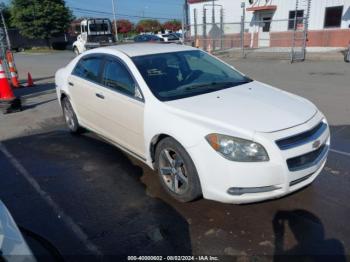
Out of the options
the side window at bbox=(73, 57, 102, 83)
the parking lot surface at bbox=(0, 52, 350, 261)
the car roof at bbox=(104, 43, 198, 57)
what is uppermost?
the car roof at bbox=(104, 43, 198, 57)

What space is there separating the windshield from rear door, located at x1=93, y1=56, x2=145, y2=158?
23 cm

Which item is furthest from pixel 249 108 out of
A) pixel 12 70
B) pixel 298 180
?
pixel 12 70

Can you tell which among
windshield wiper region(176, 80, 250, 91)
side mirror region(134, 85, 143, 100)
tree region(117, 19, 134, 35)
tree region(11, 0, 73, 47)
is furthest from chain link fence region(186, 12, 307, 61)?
tree region(117, 19, 134, 35)

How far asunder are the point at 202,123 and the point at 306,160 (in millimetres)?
1035

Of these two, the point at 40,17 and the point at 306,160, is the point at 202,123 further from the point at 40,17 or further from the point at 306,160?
the point at 40,17

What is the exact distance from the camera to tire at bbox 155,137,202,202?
3.17 m

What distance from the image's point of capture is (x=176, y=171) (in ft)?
11.1

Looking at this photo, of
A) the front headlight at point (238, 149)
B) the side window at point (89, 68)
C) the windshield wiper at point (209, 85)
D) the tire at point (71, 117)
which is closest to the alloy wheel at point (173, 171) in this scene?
the front headlight at point (238, 149)

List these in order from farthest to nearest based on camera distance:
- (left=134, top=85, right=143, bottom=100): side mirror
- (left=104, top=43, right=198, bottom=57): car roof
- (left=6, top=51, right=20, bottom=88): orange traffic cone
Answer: (left=6, top=51, right=20, bottom=88): orange traffic cone < (left=104, top=43, right=198, bottom=57): car roof < (left=134, top=85, right=143, bottom=100): side mirror

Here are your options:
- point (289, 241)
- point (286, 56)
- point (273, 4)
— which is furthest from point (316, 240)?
point (273, 4)

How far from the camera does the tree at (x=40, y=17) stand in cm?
4181

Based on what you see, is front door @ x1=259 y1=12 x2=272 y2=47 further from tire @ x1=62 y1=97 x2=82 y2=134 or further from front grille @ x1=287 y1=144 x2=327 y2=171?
front grille @ x1=287 y1=144 x2=327 y2=171

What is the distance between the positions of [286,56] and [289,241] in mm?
15655

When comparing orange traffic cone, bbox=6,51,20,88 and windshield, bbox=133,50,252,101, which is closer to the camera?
windshield, bbox=133,50,252,101
